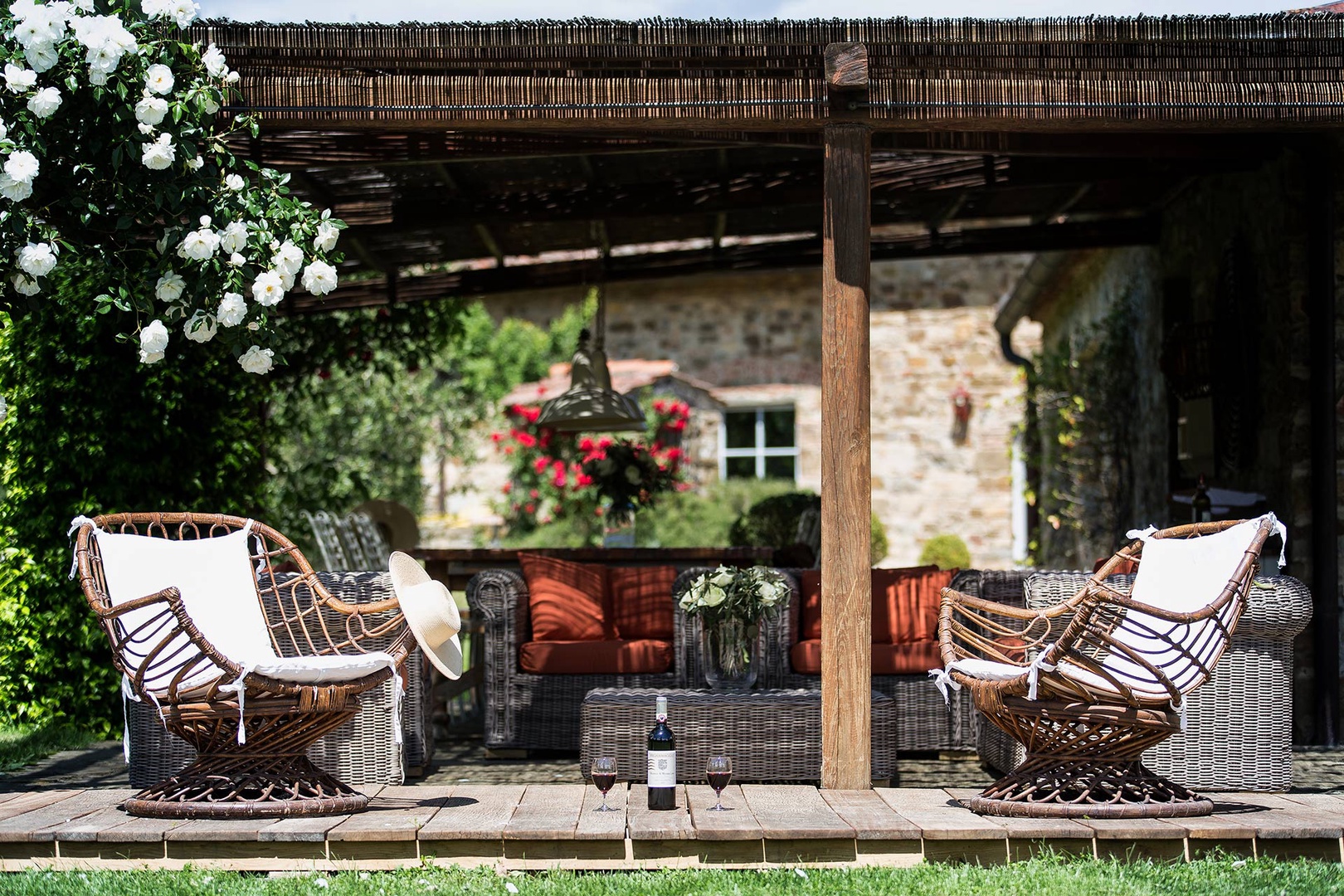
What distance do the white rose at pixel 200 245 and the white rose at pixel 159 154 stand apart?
222mm

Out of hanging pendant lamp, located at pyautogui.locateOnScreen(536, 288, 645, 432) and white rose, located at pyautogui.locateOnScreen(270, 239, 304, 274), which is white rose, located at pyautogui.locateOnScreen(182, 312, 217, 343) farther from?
hanging pendant lamp, located at pyautogui.locateOnScreen(536, 288, 645, 432)

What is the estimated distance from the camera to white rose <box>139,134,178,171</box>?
437cm

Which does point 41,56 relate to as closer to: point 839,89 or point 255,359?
point 255,359

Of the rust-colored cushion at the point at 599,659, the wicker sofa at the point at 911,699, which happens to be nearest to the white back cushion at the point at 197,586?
the rust-colored cushion at the point at 599,659

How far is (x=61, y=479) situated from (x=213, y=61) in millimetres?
2519

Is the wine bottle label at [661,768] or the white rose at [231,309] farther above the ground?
the white rose at [231,309]

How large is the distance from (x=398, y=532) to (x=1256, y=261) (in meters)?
5.56

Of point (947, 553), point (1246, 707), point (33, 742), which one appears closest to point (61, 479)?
point (33, 742)

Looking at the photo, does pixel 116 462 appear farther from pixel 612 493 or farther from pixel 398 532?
pixel 398 532

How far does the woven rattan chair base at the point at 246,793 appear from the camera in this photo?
159 inches

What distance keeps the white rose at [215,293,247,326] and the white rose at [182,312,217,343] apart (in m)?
0.08

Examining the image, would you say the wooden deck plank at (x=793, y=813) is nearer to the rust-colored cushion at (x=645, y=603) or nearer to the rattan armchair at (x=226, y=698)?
the rattan armchair at (x=226, y=698)

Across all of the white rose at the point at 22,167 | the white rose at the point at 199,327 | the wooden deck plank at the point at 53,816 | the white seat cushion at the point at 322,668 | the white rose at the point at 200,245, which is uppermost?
the white rose at the point at 22,167

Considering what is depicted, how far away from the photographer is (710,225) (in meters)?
8.62
